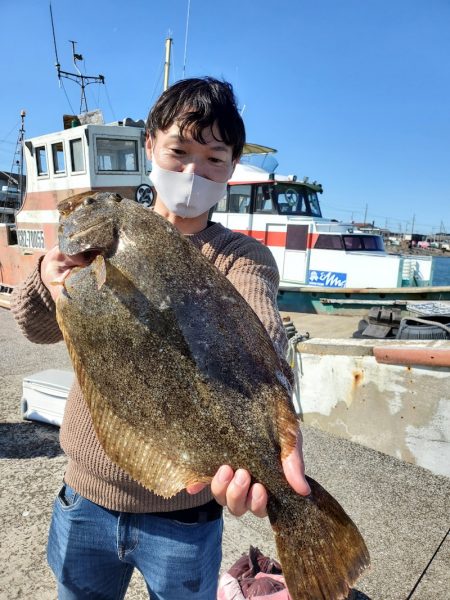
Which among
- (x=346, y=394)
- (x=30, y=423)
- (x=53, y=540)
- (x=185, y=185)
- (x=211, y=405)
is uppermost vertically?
(x=185, y=185)

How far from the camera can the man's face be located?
67.9 inches

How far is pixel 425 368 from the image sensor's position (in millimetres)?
3646

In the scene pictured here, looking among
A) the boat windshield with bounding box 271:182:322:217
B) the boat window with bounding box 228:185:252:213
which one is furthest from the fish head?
the boat window with bounding box 228:185:252:213

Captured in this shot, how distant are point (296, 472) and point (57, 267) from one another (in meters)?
1.03

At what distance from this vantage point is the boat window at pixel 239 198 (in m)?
13.3

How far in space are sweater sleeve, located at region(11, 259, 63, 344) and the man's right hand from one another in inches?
2.0

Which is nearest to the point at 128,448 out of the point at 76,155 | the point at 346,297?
the point at 76,155

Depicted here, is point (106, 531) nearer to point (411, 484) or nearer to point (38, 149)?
point (411, 484)

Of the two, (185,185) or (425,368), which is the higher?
(185,185)

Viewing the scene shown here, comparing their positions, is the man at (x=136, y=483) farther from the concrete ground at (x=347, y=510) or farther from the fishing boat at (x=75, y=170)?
the fishing boat at (x=75, y=170)

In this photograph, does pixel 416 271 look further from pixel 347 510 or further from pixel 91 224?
pixel 91 224

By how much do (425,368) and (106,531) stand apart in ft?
9.41

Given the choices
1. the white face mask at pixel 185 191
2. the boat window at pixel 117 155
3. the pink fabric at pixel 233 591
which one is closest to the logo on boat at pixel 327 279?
the boat window at pixel 117 155

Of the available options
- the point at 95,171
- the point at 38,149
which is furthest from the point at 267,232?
the point at 38,149
